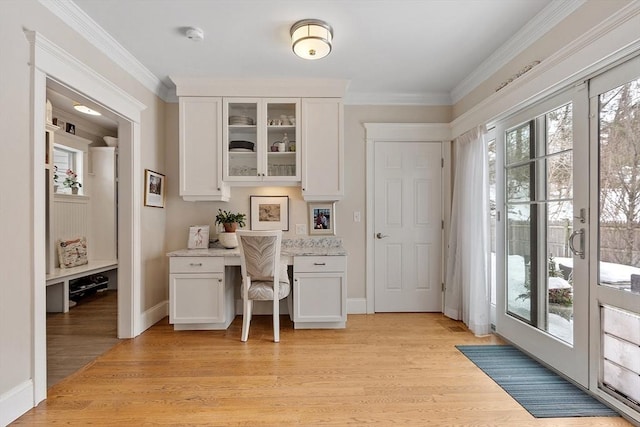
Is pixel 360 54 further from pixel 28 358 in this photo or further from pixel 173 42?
pixel 28 358

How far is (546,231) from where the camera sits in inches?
97.3

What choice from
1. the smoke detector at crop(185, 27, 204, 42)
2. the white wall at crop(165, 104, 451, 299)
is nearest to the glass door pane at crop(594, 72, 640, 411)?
the white wall at crop(165, 104, 451, 299)

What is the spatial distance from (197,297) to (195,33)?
7.62 ft

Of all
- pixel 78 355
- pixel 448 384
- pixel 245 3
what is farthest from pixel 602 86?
pixel 78 355

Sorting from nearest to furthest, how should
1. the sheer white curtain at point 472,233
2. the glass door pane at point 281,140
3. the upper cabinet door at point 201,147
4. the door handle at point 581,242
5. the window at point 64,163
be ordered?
the door handle at point 581,242 < the sheer white curtain at point 472,233 < the upper cabinet door at point 201,147 < the glass door pane at point 281,140 < the window at point 64,163

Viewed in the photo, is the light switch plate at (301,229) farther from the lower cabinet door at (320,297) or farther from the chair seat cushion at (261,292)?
the chair seat cushion at (261,292)

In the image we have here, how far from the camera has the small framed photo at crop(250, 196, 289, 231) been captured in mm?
3760

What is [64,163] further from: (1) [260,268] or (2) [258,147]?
(1) [260,268]

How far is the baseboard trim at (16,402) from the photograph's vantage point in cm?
173

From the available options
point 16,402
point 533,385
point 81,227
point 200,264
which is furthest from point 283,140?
point 81,227

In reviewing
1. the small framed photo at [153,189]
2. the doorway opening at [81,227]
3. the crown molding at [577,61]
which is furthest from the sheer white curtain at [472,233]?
the doorway opening at [81,227]

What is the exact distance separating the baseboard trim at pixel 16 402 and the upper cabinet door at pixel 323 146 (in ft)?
8.34

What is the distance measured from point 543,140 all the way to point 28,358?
12.2ft

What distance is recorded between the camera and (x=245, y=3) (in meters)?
2.21
